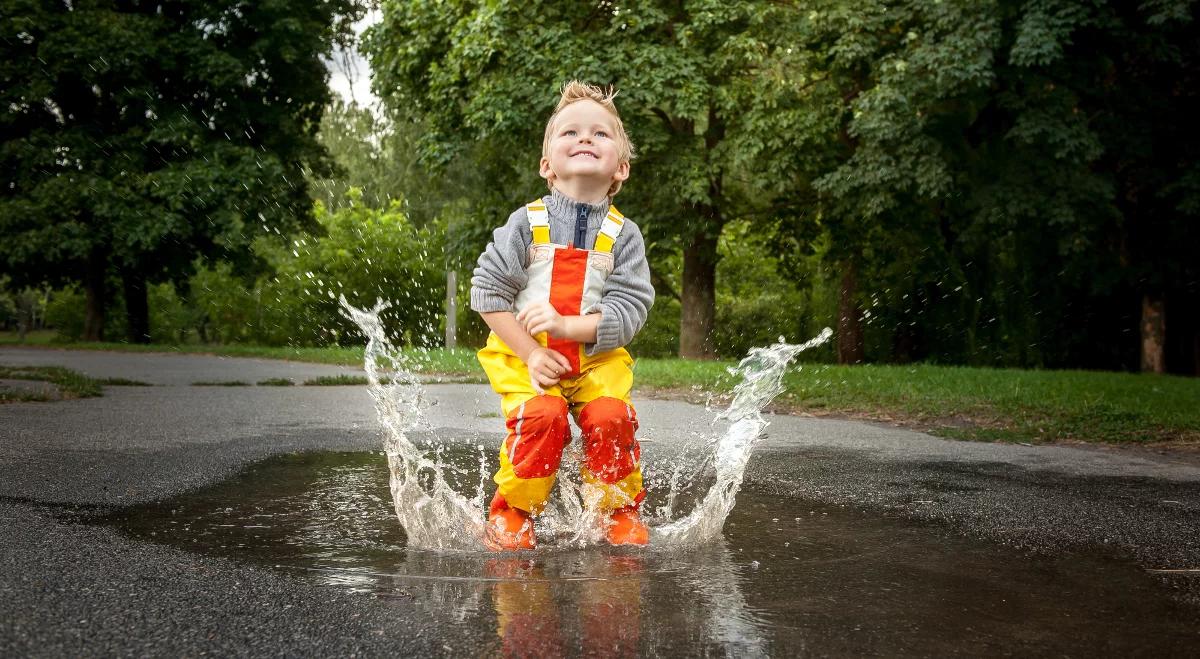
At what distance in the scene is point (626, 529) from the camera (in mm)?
3980

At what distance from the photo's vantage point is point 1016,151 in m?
17.5

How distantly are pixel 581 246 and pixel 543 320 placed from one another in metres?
0.41

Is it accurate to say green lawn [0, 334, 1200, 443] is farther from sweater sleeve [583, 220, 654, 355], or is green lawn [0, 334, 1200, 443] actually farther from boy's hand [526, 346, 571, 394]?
boy's hand [526, 346, 571, 394]

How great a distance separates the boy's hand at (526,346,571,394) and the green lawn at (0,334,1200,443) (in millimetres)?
5347

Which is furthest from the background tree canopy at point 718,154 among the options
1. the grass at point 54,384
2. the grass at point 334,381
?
the grass at point 54,384

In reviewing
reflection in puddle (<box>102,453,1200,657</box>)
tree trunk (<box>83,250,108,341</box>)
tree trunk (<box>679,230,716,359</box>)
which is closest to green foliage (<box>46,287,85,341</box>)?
tree trunk (<box>83,250,108,341</box>)

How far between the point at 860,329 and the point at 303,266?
58.9 feet

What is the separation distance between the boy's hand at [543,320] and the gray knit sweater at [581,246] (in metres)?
0.13

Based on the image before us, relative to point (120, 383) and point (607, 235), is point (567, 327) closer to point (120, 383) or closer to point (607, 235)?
point (607, 235)

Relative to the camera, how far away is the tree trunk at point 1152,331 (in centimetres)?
2033

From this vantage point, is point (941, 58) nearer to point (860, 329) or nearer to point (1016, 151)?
point (1016, 151)

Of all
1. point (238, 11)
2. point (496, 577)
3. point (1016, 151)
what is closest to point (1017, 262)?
point (1016, 151)

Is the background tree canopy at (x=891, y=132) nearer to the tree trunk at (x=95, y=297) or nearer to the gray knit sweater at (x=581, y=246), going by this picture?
the tree trunk at (x=95, y=297)

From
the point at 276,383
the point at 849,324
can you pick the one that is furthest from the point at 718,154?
the point at 276,383
